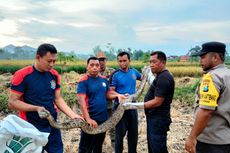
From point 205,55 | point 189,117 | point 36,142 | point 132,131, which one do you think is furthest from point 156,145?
point 189,117

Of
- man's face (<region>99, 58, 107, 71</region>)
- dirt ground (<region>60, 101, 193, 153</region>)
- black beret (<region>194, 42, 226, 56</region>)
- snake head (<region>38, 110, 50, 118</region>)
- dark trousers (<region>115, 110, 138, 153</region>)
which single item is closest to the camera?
black beret (<region>194, 42, 226, 56</region>)

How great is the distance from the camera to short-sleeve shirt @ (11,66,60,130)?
3846 millimetres

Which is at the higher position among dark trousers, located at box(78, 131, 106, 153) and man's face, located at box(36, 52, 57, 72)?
man's face, located at box(36, 52, 57, 72)

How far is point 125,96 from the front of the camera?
536 centimetres

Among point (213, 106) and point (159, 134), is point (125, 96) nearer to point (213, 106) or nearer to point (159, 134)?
point (159, 134)

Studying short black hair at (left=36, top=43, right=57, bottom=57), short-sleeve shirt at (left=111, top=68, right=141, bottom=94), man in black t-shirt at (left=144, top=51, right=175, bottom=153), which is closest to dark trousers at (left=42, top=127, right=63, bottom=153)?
short black hair at (left=36, top=43, right=57, bottom=57)

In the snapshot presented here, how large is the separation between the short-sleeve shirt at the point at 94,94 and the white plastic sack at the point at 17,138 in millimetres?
1786

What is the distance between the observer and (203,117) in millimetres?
3350

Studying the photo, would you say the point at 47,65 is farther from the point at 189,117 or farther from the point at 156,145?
the point at 189,117

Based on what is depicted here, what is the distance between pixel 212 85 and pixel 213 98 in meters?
0.13

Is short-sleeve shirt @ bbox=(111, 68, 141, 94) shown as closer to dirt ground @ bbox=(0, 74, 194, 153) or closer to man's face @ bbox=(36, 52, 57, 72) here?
dirt ground @ bbox=(0, 74, 194, 153)

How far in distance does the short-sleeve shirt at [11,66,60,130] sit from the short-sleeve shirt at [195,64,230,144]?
6.14ft

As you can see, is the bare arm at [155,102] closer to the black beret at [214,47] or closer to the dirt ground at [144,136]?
the black beret at [214,47]

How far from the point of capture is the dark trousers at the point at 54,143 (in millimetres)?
4141
